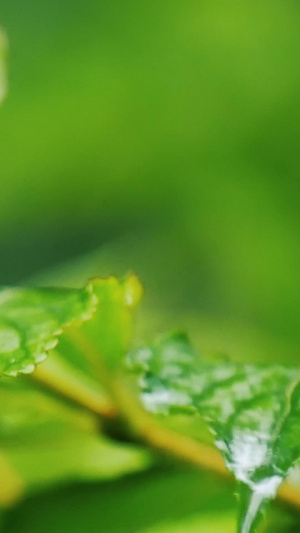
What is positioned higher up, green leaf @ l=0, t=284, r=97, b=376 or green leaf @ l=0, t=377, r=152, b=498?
green leaf @ l=0, t=377, r=152, b=498

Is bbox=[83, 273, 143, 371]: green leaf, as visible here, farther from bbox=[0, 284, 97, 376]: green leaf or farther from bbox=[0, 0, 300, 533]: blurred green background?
bbox=[0, 0, 300, 533]: blurred green background

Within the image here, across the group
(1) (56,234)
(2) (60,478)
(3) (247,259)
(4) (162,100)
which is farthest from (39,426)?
(1) (56,234)

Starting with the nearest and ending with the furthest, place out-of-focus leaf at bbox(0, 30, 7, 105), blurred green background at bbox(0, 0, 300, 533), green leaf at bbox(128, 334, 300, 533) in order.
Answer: green leaf at bbox(128, 334, 300, 533), out-of-focus leaf at bbox(0, 30, 7, 105), blurred green background at bbox(0, 0, 300, 533)

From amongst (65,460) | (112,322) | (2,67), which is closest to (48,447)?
(65,460)

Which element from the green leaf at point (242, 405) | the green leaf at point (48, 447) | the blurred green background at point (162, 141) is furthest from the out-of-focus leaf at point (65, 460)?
the blurred green background at point (162, 141)

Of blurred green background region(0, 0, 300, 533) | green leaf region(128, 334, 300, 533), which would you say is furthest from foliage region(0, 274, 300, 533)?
blurred green background region(0, 0, 300, 533)

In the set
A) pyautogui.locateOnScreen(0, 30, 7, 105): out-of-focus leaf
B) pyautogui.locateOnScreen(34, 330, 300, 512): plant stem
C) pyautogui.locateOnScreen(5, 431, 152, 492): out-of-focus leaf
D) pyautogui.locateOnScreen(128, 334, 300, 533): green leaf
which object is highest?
pyautogui.locateOnScreen(0, 30, 7, 105): out-of-focus leaf

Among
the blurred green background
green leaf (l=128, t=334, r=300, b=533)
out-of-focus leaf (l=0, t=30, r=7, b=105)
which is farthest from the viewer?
the blurred green background

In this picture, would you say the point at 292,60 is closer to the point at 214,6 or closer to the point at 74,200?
the point at 214,6

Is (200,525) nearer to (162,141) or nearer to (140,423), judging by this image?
(140,423)
